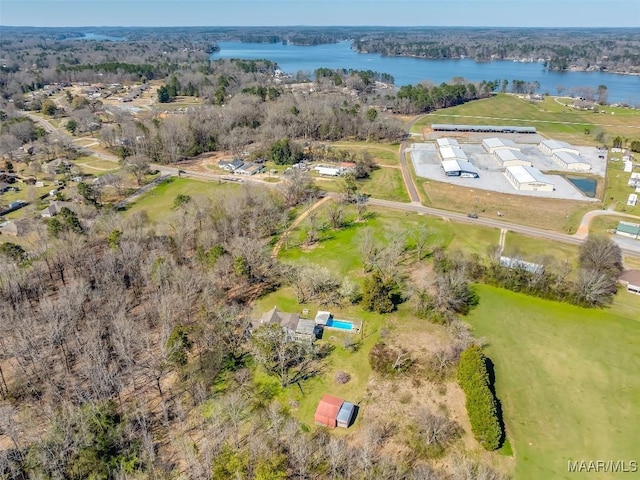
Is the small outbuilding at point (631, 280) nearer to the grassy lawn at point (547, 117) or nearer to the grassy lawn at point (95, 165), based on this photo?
the grassy lawn at point (547, 117)

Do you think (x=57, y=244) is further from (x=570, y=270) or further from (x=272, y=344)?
(x=570, y=270)

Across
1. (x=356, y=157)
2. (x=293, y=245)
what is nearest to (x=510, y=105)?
(x=356, y=157)

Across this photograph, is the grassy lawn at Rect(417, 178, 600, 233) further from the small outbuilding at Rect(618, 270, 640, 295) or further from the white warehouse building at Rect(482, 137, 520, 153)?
the white warehouse building at Rect(482, 137, 520, 153)

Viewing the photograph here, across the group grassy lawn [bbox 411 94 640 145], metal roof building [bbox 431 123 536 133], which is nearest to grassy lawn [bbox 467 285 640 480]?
metal roof building [bbox 431 123 536 133]

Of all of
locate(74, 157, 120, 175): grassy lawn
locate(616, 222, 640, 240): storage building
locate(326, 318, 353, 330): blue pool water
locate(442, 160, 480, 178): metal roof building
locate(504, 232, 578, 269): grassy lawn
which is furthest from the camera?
locate(74, 157, 120, 175): grassy lawn

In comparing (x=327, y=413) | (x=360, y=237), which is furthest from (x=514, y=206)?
(x=327, y=413)

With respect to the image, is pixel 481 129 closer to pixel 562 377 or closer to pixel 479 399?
pixel 562 377
